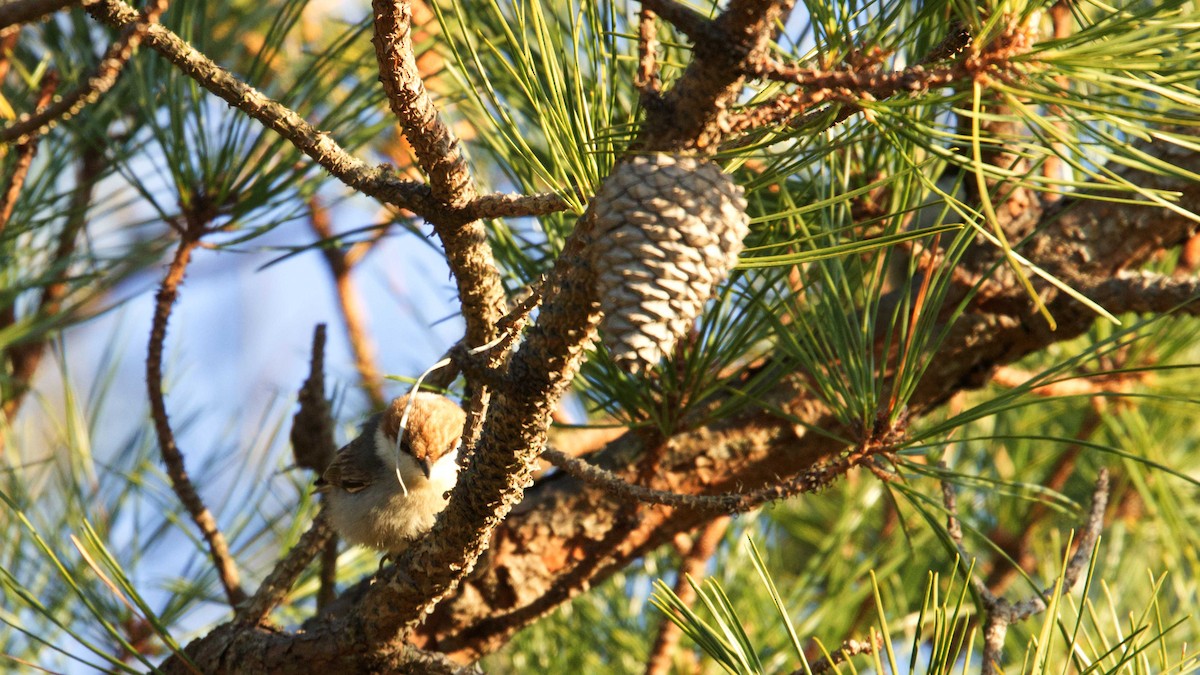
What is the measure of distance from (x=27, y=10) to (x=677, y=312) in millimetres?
685

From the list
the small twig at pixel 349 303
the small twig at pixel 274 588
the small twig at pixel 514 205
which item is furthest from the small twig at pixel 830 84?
the small twig at pixel 349 303

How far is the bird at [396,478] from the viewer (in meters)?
2.15

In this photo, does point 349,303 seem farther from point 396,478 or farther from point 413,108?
point 413,108

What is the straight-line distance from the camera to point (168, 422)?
187cm

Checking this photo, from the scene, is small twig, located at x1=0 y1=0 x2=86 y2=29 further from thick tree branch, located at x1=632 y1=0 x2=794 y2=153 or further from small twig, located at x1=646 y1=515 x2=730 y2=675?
small twig, located at x1=646 y1=515 x2=730 y2=675

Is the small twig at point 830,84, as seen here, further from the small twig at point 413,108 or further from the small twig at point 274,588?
the small twig at point 274,588

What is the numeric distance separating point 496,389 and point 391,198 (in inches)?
12.0

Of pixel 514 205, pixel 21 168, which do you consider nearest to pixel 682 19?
pixel 514 205

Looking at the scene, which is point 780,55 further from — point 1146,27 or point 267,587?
point 267,587

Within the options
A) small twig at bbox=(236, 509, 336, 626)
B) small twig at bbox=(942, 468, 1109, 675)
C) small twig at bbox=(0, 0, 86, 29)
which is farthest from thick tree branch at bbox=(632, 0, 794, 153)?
small twig at bbox=(236, 509, 336, 626)

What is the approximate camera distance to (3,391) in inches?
104

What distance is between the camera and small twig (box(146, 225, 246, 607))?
183 centimetres

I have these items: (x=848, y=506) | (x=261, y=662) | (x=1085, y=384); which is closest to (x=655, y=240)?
(x=261, y=662)

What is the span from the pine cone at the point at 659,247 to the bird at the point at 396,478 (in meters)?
1.23
